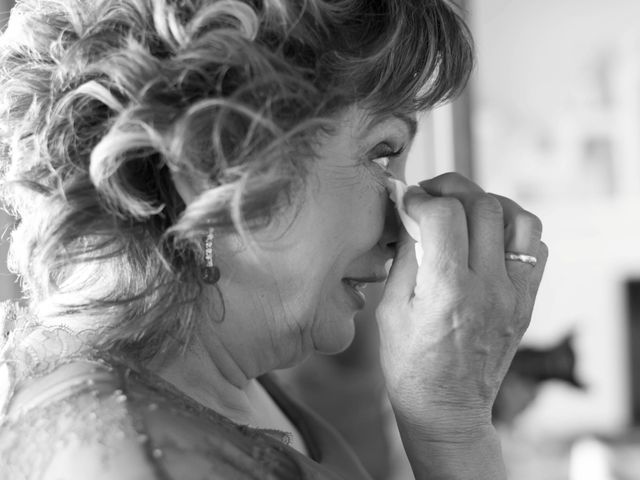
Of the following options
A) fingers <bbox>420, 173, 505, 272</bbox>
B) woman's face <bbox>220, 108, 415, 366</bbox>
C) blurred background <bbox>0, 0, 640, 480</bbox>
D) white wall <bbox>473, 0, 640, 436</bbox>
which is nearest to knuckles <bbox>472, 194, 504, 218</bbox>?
fingers <bbox>420, 173, 505, 272</bbox>

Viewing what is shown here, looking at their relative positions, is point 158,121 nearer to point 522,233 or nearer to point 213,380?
point 213,380

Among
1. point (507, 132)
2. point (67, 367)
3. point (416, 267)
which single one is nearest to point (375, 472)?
point (416, 267)

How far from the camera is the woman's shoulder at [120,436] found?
644 millimetres

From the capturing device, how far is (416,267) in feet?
3.06

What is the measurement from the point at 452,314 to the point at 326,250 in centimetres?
16

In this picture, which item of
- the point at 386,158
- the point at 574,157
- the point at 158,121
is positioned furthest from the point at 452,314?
the point at 574,157

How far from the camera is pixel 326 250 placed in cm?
88

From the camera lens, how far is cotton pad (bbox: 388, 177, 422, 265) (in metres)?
0.92

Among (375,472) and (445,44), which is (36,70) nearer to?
(445,44)

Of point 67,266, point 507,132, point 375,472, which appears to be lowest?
point 375,472

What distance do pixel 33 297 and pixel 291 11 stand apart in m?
0.45

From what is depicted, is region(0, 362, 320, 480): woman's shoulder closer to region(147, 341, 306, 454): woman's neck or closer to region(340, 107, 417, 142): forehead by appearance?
region(147, 341, 306, 454): woman's neck

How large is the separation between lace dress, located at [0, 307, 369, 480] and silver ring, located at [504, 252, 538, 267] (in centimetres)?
35

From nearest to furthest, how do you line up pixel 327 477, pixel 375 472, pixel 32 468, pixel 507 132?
pixel 32 468, pixel 327 477, pixel 375 472, pixel 507 132
